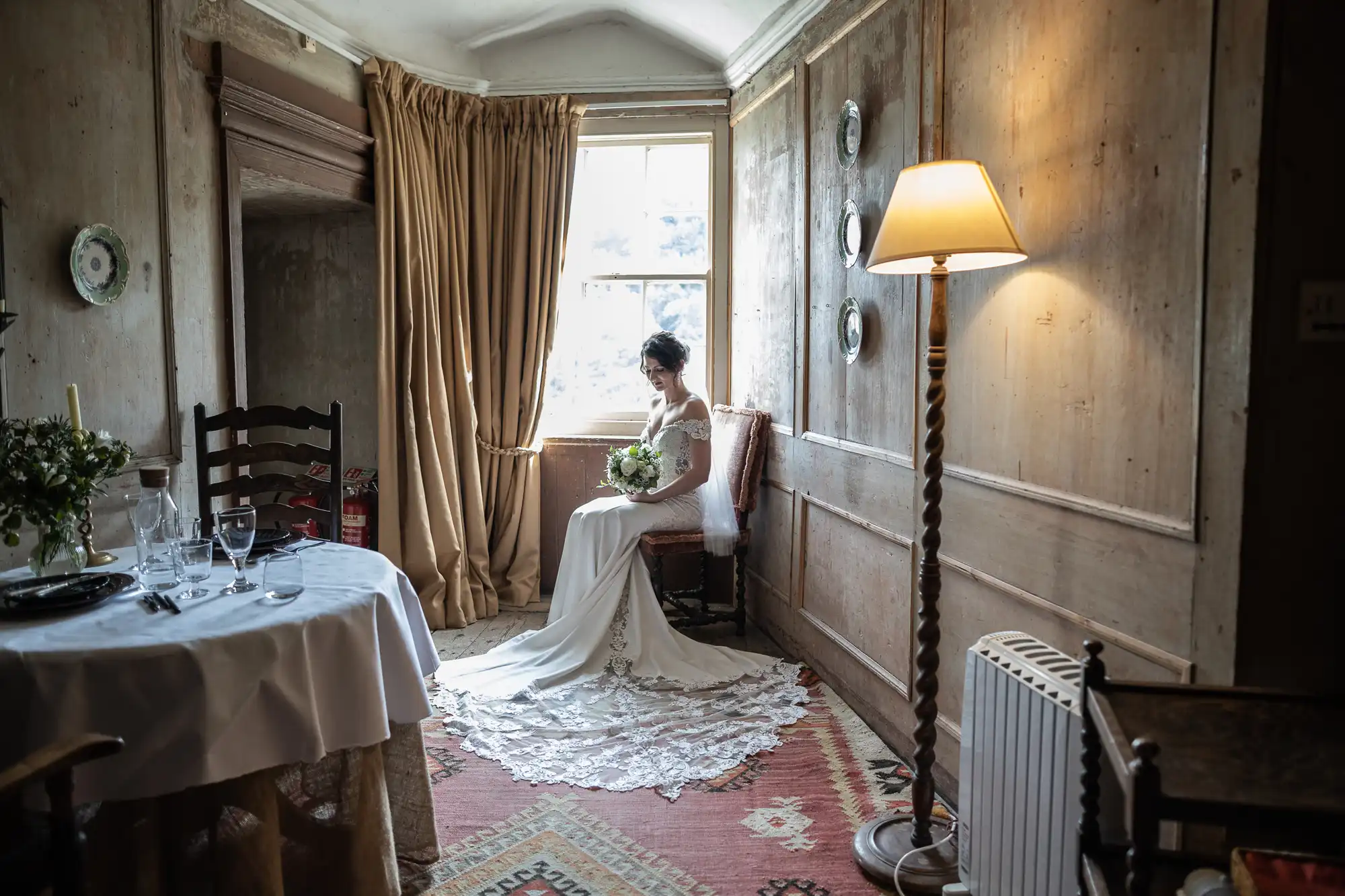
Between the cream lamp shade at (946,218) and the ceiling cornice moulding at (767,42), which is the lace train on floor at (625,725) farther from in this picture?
the ceiling cornice moulding at (767,42)

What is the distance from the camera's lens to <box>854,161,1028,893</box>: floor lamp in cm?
196

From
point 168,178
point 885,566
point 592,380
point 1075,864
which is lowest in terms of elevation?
point 1075,864

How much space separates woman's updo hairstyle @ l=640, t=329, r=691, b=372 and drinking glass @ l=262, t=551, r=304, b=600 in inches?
89.9

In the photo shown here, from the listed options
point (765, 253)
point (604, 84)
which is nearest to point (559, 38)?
point (604, 84)

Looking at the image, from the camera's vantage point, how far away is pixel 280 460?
9.62 feet

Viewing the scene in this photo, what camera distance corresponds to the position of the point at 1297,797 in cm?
108

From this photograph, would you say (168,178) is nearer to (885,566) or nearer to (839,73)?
(839,73)

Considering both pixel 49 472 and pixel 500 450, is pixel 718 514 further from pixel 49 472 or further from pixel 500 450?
pixel 49 472

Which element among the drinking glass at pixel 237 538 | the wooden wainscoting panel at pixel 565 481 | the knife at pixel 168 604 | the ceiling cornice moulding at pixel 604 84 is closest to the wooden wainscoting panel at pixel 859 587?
the wooden wainscoting panel at pixel 565 481

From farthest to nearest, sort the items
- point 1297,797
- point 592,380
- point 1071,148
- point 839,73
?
point 592,380, point 839,73, point 1071,148, point 1297,797

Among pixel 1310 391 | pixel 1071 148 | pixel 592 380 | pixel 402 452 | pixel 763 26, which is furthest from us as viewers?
pixel 592 380

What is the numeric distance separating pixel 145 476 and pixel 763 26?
3.18 m

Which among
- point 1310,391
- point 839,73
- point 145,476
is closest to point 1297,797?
point 1310,391

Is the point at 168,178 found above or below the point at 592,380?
above
